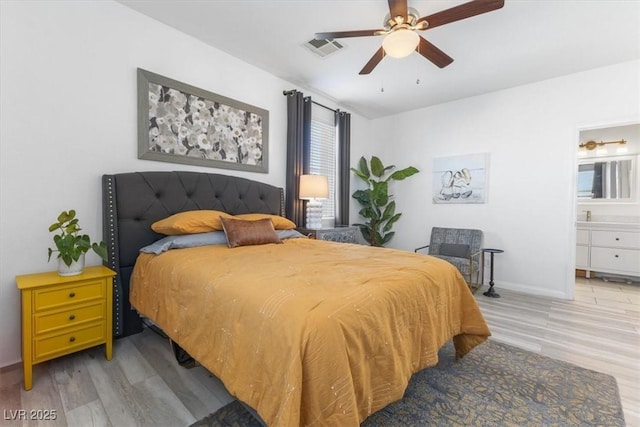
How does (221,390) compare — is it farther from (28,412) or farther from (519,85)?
(519,85)

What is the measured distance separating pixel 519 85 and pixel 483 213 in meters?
1.76

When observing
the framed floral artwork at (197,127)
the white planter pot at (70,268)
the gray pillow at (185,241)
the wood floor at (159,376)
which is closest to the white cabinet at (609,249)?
the wood floor at (159,376)

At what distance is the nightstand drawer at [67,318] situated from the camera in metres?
1.63

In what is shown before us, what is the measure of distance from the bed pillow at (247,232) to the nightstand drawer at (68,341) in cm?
100

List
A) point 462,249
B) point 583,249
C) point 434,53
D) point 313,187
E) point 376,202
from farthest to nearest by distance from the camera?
point 376,202 < point 583,249 < point 462,249 < point 313,187 < point 434,53

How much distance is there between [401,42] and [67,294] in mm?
2723

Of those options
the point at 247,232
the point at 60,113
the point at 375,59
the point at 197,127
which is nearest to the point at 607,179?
the point at 375,59

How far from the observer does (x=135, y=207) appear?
228 cm

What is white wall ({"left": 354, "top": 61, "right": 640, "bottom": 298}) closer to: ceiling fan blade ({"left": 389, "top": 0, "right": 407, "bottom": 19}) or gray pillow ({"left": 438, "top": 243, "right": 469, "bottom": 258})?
gray pillow ({"left": 438, "top": 243, "right": 469, "bottom": 258})

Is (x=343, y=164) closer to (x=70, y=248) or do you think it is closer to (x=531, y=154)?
(x=531, y=154)

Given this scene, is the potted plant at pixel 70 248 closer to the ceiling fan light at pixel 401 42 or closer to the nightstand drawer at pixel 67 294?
the nightstand drawer at pixel 67 294

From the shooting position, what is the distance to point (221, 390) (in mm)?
1636

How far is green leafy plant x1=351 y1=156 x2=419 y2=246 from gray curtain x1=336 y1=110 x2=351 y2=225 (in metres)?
0.24

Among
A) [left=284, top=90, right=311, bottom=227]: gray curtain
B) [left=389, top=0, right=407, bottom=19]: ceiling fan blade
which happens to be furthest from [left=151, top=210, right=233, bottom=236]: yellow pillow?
[left=389, top=0, right=407, bottom=19]: ceiling fan blade
